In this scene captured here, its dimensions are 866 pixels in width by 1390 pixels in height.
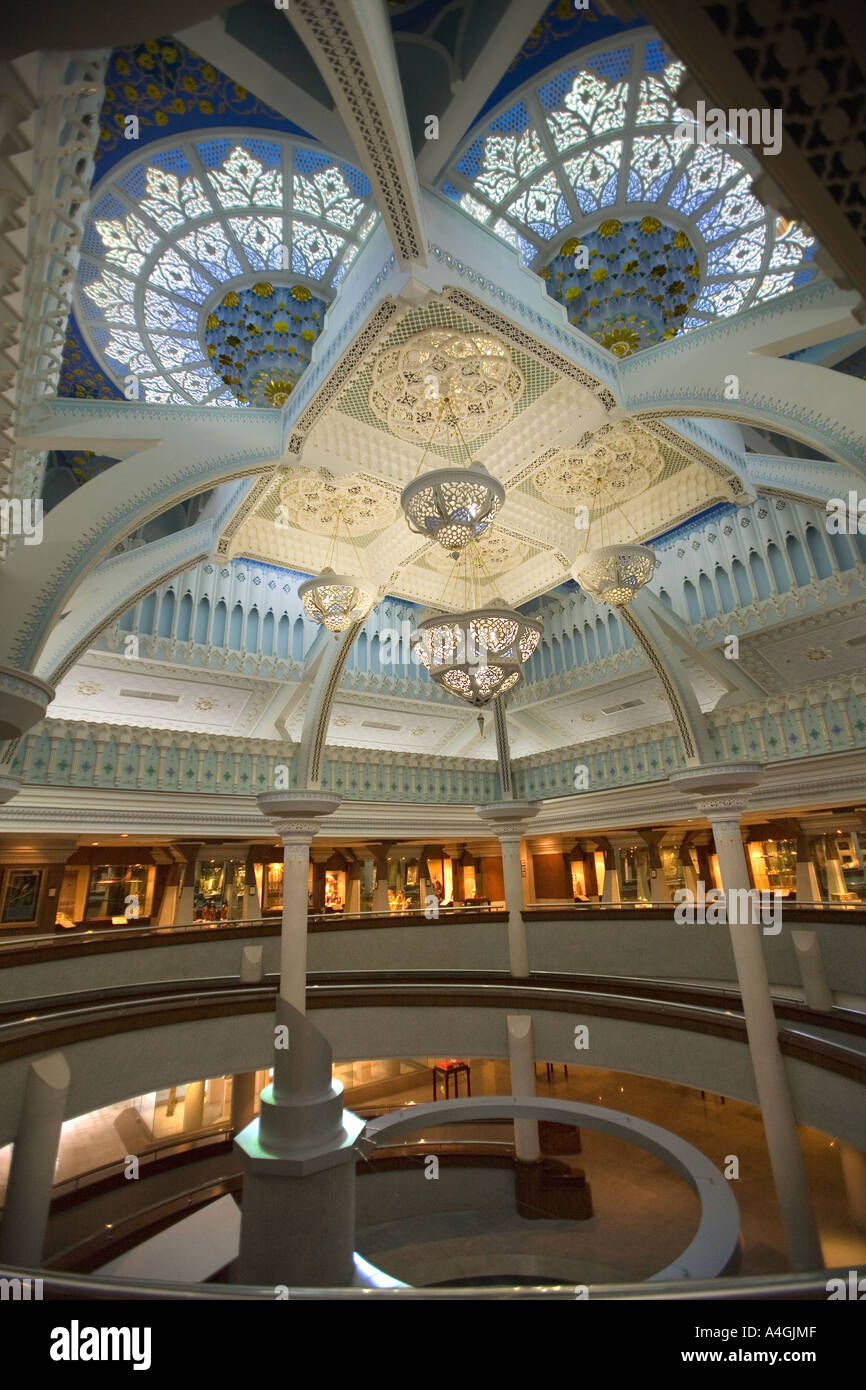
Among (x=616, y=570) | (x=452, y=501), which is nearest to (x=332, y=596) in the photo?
(x=452, y=501)

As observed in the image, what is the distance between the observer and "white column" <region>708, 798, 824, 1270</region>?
216 inches

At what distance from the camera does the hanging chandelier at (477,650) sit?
208 inches

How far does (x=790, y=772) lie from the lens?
7887 millimetres

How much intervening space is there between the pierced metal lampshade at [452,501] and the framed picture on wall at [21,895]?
31.3 ft

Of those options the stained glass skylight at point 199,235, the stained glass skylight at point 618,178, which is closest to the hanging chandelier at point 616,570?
the stained glass skylight at point 618,178

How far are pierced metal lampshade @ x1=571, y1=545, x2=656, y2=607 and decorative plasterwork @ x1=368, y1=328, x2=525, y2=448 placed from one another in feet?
5.51

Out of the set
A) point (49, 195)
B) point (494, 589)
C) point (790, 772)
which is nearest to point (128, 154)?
point (49, 195)

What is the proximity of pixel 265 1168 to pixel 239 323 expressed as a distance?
7496 mm

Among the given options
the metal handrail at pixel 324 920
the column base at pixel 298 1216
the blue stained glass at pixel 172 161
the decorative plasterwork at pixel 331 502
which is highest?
the blue stained glass at pixel 172 161

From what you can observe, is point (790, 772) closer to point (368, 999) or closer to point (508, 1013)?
point (508, 1013)

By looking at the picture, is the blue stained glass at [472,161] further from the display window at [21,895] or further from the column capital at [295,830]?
the display window at [21,895]

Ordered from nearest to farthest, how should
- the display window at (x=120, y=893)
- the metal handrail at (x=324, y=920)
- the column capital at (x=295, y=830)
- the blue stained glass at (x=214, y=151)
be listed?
the blue stained glass at (x=214, y=151) → the column capital at (x=295, y=830) → the metal handrail at (x=324, y=920) → the display window at (x=120, y=893)

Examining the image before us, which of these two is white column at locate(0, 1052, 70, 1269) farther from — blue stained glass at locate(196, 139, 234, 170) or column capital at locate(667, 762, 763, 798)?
blue stained glass at locate(196, 139, 234, 170)

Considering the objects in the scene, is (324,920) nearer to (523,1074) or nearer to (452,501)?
(523,1074)
